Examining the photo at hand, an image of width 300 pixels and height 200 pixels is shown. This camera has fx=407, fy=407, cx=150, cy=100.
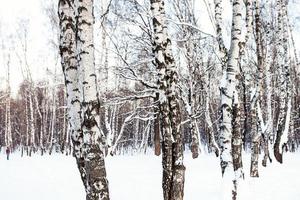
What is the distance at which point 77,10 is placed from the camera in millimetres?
4871

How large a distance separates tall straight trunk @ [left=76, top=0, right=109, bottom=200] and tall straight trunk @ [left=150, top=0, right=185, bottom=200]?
9.91 ft

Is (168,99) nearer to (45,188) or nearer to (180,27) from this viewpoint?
(45,188)

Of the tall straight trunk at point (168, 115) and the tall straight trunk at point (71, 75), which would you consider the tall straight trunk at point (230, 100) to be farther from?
the tall straight trunk at point (71, 75)

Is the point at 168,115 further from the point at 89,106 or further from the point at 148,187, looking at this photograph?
the point at 148,187

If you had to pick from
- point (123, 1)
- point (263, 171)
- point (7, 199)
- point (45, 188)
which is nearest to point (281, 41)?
point (263, 171)

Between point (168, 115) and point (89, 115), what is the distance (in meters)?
3.35

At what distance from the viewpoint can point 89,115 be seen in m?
4.76

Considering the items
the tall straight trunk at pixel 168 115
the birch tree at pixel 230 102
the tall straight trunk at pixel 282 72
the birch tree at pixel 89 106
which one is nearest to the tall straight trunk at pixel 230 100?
the birch tree at pixel 230 102

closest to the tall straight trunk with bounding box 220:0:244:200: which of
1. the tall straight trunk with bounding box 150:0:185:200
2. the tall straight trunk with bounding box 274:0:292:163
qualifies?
the tall straight trunk with bounding box 150:0:185:200

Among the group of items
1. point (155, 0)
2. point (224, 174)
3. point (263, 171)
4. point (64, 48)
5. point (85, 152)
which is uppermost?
point (155, 0)

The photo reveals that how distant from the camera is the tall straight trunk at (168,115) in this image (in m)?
7.57

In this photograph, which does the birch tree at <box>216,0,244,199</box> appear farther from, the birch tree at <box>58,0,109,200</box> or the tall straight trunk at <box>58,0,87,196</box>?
the birch tree at <box>58,0,109,200</box>

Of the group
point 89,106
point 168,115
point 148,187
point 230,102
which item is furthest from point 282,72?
point 89,106

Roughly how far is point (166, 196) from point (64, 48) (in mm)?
3283
